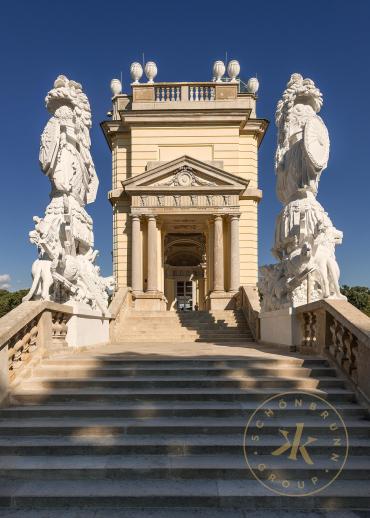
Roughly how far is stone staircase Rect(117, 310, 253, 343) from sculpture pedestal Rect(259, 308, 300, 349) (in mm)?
2528

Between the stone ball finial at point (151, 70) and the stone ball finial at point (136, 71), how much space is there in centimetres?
31

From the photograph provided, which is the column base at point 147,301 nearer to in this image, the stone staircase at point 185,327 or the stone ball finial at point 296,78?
the stone staircase at point 185,327

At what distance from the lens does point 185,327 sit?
1486cm

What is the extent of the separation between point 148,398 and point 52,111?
5885 millimetres

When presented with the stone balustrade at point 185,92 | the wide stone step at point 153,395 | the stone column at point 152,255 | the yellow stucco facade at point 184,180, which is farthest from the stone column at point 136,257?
the wide stone step at point 153,395

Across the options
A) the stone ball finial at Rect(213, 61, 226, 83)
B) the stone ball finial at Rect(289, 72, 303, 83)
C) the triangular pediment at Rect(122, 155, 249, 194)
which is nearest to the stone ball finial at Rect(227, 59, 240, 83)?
the stone ball finial at Rect(213, 61, 226, 83)

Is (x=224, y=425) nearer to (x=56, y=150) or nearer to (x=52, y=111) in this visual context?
(x=56, y=150)

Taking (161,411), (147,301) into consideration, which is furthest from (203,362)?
(147,301)

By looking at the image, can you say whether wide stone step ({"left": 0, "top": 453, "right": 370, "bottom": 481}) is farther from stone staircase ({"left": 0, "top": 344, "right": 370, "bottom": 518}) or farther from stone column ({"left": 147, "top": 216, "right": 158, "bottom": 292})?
stone column ({"left": 147, "top": 216, "right": 158, "bottom": 292})

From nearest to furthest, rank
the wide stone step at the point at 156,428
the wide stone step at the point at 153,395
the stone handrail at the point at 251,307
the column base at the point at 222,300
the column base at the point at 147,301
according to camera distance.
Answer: the wide stone step at the point at 156,428 < the wide stone step at the point at 153,395 < the stone handrail at the point at 251,307 < the column base at the point at 222,300 < the column base at the point at 147,301

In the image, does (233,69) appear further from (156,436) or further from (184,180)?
(156,436)

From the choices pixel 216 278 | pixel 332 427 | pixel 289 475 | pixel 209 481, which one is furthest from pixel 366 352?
pixel 216 278

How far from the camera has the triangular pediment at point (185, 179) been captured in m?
19.5

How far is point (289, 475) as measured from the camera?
416 centimetres
